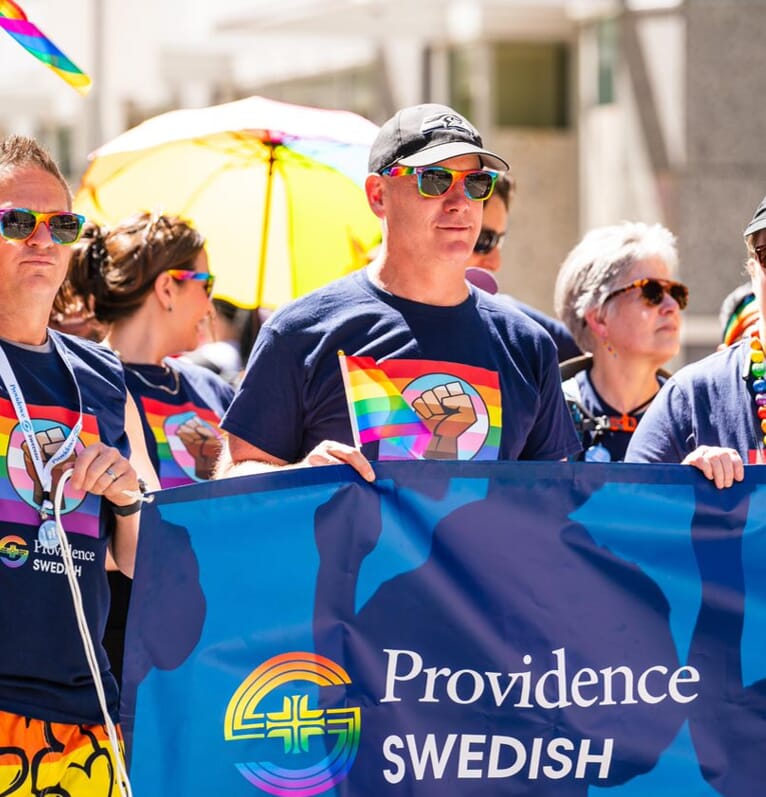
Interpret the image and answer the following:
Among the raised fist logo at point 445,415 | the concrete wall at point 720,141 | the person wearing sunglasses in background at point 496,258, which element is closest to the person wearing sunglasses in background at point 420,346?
the raised fist logo at point 445,415

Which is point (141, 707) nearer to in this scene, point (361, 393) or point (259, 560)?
point (259, 560)

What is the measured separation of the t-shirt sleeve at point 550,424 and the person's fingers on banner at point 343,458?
2.18 ft

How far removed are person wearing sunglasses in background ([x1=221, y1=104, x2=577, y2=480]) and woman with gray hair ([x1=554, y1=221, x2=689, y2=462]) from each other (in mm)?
1343

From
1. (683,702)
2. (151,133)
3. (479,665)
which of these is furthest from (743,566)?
(151,133)

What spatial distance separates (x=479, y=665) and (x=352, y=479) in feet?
1.66

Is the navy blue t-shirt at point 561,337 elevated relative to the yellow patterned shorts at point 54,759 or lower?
elevated

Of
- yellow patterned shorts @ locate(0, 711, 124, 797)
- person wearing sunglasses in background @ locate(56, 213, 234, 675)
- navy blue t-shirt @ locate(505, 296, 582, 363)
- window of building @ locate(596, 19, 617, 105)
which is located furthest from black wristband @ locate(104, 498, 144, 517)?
window of building @ locate(596, 19, 617, 105)

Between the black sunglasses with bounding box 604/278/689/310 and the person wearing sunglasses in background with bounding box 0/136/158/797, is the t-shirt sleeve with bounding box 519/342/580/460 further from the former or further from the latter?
the black sunglasses with bounding box 604/278/689/310

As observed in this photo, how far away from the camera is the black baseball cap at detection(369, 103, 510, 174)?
3.87 metres

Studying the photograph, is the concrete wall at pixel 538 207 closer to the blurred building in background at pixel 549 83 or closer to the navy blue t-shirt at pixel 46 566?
the blurred building in background at pixel 549 83

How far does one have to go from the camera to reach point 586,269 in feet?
18.3

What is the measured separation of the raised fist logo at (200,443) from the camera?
17.0 feet

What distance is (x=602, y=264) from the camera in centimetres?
549

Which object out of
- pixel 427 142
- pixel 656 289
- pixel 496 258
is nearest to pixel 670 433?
pixel 427 142
